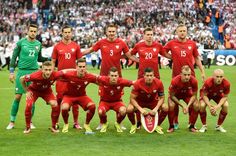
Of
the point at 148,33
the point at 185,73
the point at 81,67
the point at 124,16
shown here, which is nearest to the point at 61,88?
the point at 81,67

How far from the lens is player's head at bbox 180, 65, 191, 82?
36.5ft

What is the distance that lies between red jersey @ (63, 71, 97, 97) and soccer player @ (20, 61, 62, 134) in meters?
0.25

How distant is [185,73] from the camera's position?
11156 mm

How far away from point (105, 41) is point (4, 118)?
10.1 feet

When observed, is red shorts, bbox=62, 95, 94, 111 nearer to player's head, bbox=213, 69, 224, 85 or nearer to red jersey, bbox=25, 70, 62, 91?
red jersey, bbox=25, 70, 62, 91

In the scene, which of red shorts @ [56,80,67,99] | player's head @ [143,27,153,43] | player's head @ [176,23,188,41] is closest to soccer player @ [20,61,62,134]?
red shorts @ [56,80,67,99]

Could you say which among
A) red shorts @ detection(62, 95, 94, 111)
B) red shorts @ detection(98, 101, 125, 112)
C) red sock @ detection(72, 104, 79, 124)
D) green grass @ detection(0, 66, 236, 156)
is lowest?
green grass @ detection(0, 66, 236, 156)

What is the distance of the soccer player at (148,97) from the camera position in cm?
1115

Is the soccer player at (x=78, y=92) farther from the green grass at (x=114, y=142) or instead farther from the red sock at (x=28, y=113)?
the red sock at (x=28, y=113)

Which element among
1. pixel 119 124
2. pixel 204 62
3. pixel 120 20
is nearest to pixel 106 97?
pixel 119 124

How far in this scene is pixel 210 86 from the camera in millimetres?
11328

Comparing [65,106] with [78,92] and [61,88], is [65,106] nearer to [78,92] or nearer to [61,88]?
[78,92]

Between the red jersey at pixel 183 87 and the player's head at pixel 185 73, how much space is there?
134 mm

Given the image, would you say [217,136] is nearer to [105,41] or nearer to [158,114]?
[158,114]
